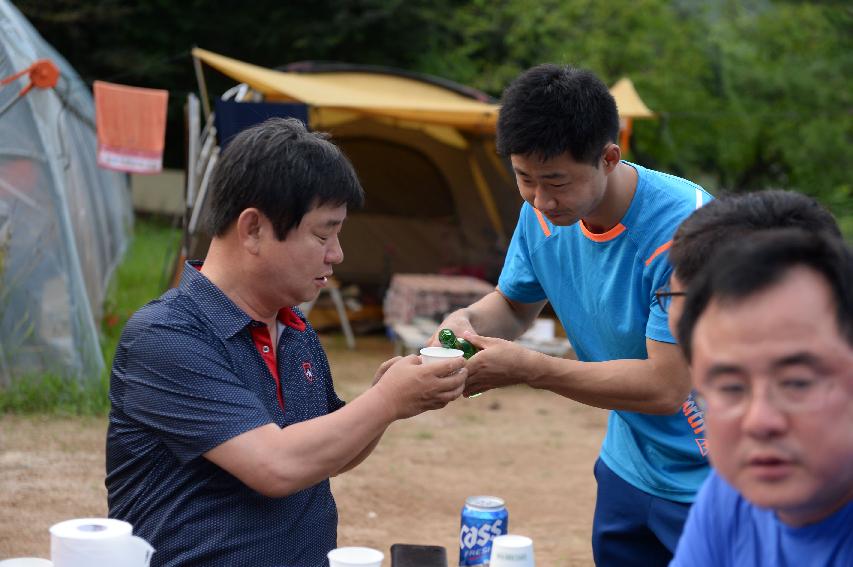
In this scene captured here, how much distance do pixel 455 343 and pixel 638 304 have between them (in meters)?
0.49

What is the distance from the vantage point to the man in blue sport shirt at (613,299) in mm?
2732

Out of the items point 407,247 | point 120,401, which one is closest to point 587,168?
point 120,401

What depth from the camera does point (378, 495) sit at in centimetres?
605

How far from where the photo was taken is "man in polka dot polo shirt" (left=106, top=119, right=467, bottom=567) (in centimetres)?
217

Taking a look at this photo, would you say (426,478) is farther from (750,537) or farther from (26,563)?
(750,537)

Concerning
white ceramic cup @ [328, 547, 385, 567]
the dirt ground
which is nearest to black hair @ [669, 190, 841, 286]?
white ceramic cup @ [328, 547, 385, 567]

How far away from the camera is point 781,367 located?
1.33 metres

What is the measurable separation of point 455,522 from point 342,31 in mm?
20099

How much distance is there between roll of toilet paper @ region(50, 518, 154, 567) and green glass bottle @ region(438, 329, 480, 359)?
1172mm

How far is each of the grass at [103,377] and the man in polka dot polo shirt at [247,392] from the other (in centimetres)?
505

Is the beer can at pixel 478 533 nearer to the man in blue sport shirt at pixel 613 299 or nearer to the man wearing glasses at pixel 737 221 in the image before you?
the man in blue sport shirt at pixel 613 299

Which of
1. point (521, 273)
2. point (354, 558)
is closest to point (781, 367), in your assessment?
point (354, 558)

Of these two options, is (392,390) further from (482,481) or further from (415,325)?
(415,325)

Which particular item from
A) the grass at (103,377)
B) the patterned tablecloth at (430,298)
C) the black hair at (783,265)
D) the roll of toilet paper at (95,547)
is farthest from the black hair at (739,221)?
the patterned tablecloth at (430,298)
